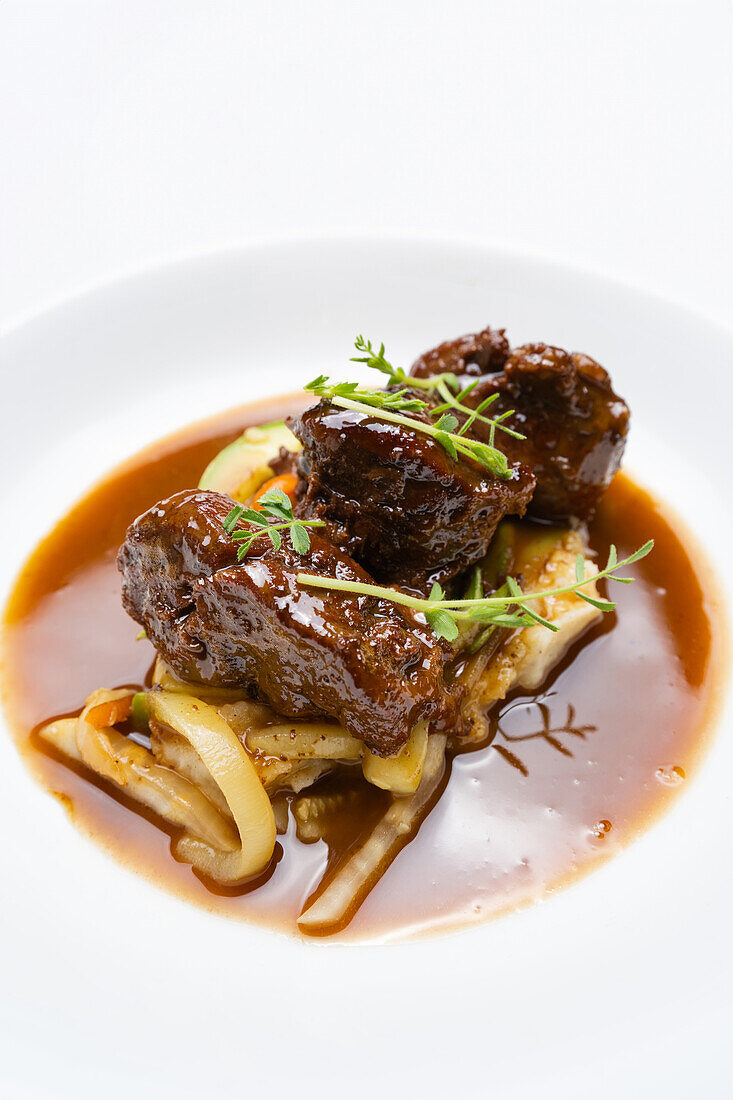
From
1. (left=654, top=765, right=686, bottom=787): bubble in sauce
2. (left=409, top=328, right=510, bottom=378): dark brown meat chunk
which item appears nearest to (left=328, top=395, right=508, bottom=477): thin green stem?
(left=409, top=328, right=510, bottom=378): dark brown meat chunk

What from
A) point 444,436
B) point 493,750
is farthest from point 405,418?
point 493,750

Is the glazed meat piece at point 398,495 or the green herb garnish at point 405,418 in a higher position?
the green herb garnish at point 405,418

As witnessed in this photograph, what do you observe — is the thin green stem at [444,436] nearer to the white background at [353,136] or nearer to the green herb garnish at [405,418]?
the green herb garnish at [405,418]

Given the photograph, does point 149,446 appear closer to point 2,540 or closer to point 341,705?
point 2,540

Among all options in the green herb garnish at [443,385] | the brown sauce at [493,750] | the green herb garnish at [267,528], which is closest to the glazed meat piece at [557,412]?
the green herb garnish at [443,385]

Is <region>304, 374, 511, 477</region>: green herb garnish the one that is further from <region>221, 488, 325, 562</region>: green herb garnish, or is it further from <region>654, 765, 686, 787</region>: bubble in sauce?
<region>654, 765, 686, 787</region>: bubble in sauce

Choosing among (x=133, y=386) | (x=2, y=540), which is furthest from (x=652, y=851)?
(x=133, y=386)

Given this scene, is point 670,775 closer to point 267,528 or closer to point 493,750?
point 493,750
